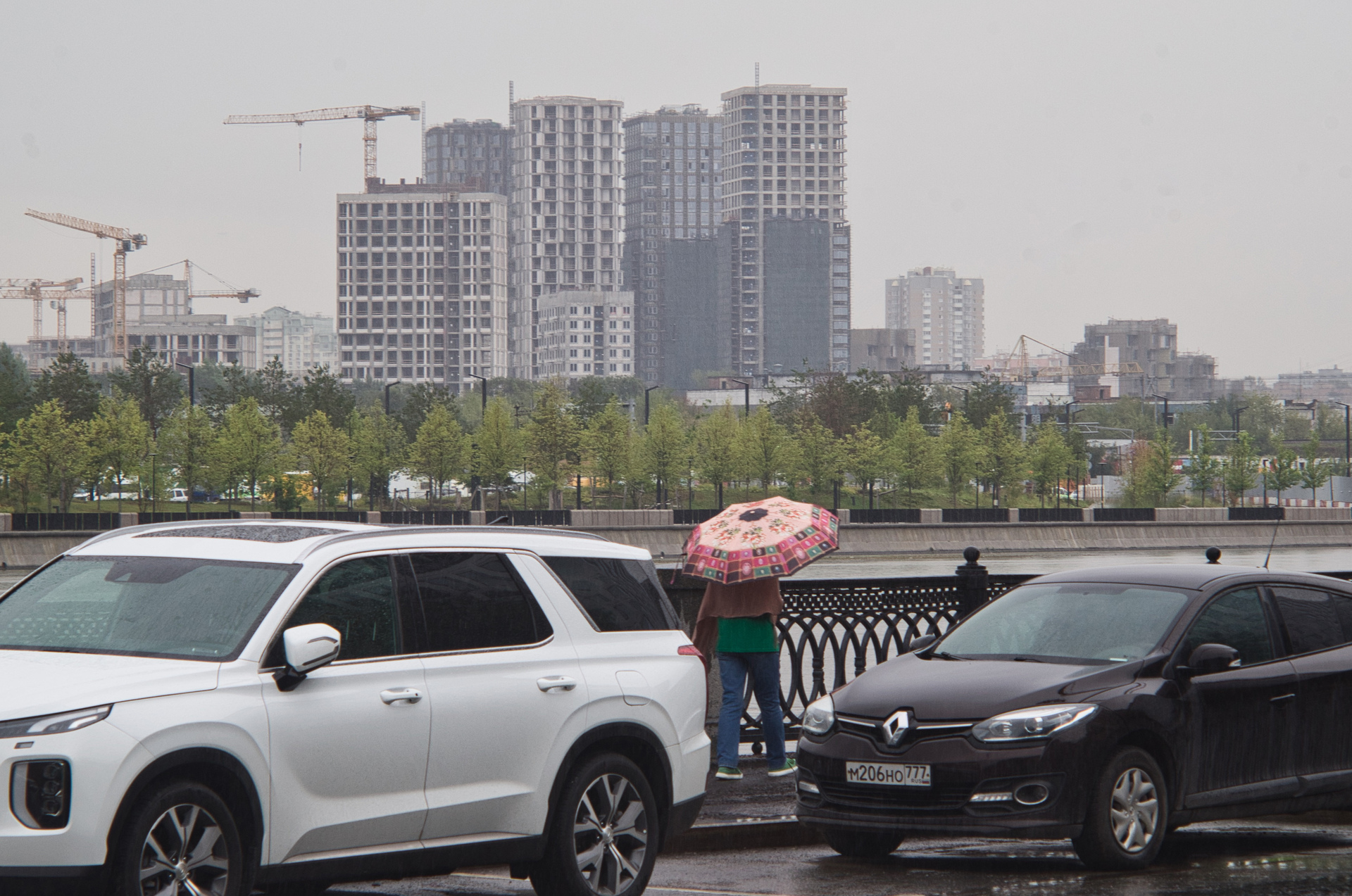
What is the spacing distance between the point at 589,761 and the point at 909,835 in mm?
2030

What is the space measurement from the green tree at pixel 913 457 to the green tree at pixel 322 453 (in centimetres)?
3111

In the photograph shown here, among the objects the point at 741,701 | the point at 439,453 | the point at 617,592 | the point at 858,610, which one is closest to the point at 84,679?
the point at 617,592

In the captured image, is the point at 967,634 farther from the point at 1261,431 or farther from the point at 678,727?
the point at 1261,431

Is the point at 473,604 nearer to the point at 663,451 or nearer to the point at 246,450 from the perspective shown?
the point at 246,450

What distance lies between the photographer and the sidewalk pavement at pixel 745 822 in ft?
27.6

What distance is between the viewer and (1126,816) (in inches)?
302

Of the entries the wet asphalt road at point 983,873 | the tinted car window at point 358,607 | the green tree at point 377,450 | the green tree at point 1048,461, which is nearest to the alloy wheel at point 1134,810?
the wet asphalt road at point 983,873

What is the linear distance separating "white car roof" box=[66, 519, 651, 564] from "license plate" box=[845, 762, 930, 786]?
2044mm

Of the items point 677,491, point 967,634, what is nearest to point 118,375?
point 677,491

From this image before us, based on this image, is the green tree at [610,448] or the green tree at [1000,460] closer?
the green tree at [610,448]

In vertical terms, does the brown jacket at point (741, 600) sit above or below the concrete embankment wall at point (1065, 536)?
above

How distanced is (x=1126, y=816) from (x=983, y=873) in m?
0.76

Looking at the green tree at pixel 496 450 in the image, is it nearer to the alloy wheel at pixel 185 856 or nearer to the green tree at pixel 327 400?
the green tree at pixel 327 400

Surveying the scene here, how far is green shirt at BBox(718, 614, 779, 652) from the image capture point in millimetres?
9664
